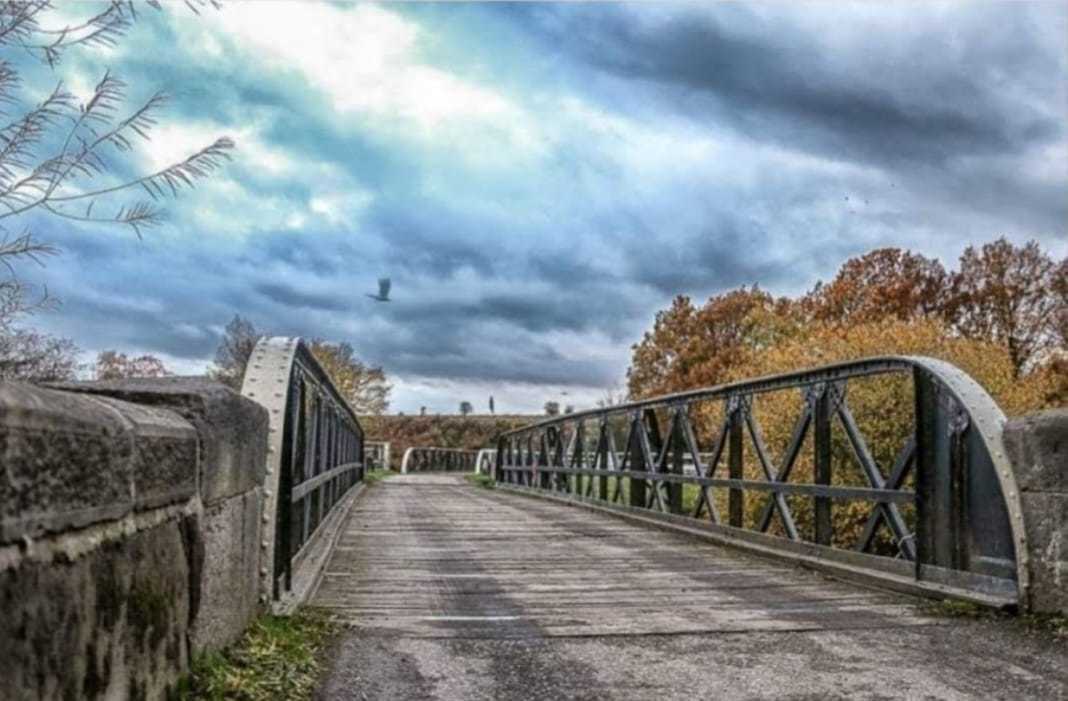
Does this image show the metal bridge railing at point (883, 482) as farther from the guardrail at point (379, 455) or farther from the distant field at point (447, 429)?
the distant field at point (447, 429)

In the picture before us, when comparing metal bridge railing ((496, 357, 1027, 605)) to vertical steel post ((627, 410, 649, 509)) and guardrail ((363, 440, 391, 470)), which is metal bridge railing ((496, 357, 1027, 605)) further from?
guardrail ((363, 440, 391, 470))

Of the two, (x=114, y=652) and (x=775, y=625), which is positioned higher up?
(x=114, y=652)

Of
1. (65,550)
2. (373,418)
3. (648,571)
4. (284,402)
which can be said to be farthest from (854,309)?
(65,550)

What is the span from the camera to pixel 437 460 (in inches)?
1614

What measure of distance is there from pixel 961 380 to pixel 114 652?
12.6 ft

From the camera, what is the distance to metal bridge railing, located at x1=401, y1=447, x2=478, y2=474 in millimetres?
36406

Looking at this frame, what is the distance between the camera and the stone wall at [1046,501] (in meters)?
3.98

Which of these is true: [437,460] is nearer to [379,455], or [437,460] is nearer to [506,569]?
[379,455]

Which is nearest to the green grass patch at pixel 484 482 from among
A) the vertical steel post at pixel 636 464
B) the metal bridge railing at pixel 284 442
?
the vertical steel post at pixel 636 464

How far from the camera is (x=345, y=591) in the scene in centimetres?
495

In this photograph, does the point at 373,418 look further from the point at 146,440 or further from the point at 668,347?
the point at 146,440

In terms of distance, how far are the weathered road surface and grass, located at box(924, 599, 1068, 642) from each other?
0.08 m

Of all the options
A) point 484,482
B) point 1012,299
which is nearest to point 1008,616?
point 484,482

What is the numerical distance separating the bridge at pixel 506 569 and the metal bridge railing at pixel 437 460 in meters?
28.4
